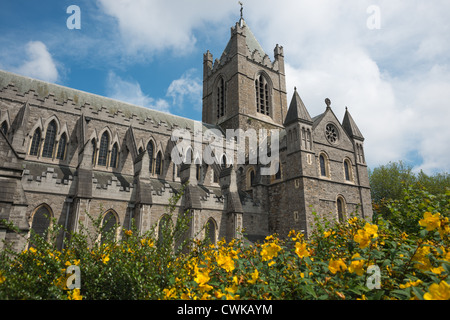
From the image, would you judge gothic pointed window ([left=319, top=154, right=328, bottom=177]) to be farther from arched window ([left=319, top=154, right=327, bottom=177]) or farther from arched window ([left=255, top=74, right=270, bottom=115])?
arched window ([left=255, top=74, right=270, bottom=115])

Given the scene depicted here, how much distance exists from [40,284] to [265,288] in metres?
3.50

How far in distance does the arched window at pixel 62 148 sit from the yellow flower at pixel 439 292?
20.9m

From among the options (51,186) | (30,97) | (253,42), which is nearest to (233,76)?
(253,42)

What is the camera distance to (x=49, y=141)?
734 inches

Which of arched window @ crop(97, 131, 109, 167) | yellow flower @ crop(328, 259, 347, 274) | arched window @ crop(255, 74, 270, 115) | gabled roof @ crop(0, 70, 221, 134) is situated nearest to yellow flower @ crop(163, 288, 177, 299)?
yellow flower @ crop(328, 259, 347, 274)

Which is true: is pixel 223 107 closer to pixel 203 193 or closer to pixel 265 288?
pixel 203 193

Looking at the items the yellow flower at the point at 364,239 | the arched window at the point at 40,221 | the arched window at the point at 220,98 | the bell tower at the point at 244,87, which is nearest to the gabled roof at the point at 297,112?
the bell tower at the point at 244,87

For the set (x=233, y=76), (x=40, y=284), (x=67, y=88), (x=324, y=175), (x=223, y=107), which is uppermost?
(x=233, y=76)

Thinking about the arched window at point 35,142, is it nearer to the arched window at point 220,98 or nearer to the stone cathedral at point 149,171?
the stone cathedral at point 149,171

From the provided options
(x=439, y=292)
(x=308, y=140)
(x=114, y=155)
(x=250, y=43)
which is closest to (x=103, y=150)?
(x=114, y=155)

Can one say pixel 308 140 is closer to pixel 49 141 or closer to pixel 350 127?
pixel 350 127

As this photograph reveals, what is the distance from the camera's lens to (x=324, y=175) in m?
22.5

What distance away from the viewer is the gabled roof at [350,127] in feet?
83.0
